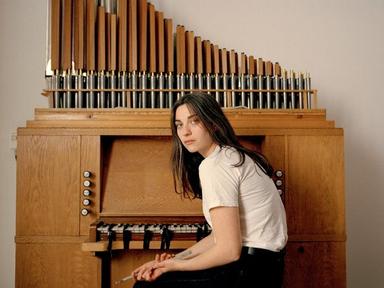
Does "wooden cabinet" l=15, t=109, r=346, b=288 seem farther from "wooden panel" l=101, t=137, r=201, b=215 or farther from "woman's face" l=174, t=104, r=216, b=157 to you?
"woman's face" l=174, t=104, r=216, b=157

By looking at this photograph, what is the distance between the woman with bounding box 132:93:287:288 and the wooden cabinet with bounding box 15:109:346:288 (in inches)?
34.1

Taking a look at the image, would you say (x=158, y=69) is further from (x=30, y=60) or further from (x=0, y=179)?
(x=0, y=179)

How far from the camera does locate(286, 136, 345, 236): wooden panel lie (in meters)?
2.61

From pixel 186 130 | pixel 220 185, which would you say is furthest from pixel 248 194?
pixel 186 130

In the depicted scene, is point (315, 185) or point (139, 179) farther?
point (139, 179)

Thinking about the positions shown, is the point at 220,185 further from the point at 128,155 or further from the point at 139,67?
the point at 139,67

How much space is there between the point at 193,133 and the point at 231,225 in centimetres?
50

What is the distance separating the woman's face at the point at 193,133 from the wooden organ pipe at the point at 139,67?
36.9 inches

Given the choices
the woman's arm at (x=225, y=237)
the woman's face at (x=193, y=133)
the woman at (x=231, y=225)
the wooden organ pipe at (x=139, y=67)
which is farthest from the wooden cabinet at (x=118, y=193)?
the woman's arm at (x=225, y=237)

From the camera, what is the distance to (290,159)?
2633 mm

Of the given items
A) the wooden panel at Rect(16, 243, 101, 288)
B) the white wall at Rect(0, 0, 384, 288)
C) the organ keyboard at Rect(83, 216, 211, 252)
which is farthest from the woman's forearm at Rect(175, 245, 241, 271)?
the white wall at Rect(0, 0, 384, 288)

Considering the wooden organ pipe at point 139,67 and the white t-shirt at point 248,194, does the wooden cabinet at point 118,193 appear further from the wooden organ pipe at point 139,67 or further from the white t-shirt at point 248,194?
the white t-shirt at point 248,194

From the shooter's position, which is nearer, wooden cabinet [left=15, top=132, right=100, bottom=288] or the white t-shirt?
the white t-shirt

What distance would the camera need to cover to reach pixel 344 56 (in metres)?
3.63
